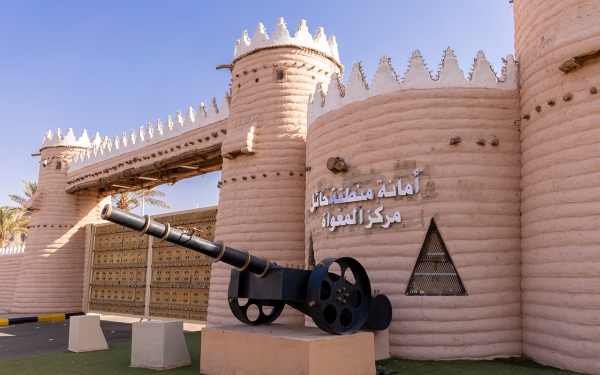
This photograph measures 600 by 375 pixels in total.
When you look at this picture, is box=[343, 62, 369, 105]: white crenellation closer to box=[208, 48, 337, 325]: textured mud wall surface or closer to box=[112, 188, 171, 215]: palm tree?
box=[208, 48, 337, 325]: textured mud wall surface

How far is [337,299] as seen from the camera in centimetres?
652

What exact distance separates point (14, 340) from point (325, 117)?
9.19m

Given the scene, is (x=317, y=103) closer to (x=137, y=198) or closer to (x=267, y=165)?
Answer: (x=267, y=165)

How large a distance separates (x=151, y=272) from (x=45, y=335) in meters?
3.85

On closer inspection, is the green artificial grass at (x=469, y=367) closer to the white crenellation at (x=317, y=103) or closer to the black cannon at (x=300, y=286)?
the black cannon at (x=300, y=286)

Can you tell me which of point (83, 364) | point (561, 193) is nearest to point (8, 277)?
point (83, 364)

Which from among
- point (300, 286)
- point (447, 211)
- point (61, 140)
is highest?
point (61, 140)

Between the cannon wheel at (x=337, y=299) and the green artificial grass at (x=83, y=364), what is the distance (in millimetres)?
2126

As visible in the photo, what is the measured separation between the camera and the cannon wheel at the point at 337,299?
624cm

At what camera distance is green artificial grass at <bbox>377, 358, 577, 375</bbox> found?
6531 millimetres

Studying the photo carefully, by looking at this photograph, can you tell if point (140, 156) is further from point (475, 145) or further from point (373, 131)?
point (475, 145)

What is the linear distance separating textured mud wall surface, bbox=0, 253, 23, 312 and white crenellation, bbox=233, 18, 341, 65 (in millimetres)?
15005

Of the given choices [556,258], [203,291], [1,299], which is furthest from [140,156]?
[556,258]

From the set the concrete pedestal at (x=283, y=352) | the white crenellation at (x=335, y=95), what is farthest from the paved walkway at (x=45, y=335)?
the white crenellation at (x=335, y=95)
